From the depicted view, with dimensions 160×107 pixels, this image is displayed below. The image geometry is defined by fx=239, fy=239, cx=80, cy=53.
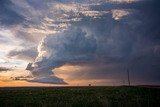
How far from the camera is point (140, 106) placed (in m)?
19.6

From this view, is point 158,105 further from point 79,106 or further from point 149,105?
point 79,106

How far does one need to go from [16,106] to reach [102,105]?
27.3 ft

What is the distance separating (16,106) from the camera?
75.2ft

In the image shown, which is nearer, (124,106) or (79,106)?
(124,106)

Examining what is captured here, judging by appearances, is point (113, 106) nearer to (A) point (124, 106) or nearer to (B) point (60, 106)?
(A) point (124, 106)

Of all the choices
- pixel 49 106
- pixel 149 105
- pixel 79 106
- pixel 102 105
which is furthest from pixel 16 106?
pixel 149 105

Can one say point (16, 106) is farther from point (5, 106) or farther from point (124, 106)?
point (124, 106)

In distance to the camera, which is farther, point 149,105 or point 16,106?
point 16,106

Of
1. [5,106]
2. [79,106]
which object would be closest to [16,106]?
[5,106]

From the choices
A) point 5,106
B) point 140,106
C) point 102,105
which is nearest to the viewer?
point 140,106

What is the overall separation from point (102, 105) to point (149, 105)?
3.99 meters

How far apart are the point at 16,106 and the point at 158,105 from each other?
13.0 meters

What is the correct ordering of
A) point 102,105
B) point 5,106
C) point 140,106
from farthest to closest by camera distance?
point 5,106 < point 102,105 < point 140,106

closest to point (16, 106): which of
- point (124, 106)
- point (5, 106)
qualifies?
point (5, 106)
